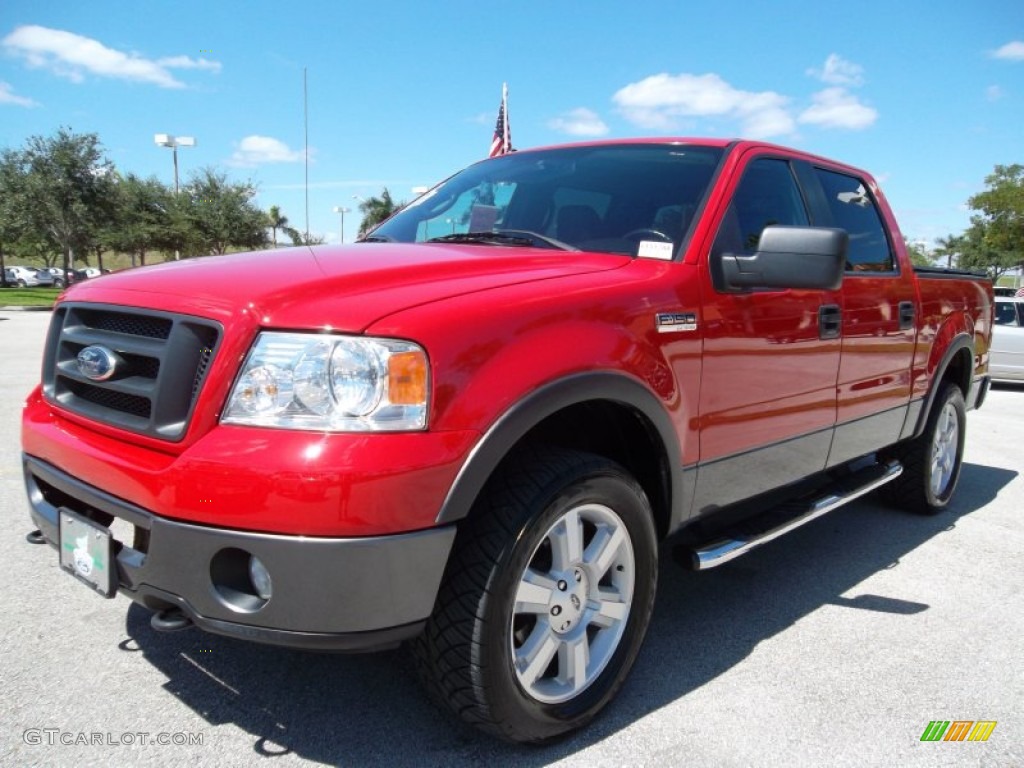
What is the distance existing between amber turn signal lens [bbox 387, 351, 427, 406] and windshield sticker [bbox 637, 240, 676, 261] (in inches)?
46.7

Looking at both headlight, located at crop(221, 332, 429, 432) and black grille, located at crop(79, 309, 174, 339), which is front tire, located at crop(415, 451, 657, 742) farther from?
black grille, located at crop(79, 309, 174, 339)

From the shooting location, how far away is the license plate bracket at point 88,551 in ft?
6.70

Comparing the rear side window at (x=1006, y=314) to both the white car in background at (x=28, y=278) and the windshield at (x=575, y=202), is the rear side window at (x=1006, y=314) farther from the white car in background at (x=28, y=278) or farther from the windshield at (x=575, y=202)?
the white car in background at (x=28, y=278)

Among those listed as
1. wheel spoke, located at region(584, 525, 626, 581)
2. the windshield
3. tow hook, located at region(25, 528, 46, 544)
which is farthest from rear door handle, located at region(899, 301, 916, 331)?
tow hook, located at region(25, 528, 46, 544)

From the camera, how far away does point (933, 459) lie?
473 centimetres

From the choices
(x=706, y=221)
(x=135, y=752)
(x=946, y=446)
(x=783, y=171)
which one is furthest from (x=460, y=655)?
(x=946, y=446)

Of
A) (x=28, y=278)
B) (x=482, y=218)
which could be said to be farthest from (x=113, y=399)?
(x=28, y=278)

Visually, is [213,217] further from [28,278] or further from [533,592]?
[533,592]

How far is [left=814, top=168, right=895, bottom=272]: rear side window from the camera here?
3.76m

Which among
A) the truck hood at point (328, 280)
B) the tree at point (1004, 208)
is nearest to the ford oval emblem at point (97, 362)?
the truck hood at point (328, 280)

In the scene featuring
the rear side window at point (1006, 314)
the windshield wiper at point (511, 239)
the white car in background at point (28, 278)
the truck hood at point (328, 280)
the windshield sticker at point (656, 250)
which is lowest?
the white car in background at point (28, 278)

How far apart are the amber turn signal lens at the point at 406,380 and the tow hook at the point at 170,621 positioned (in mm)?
788

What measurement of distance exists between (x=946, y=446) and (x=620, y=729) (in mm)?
3600

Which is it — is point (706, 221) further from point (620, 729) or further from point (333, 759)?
point (333, 759)
